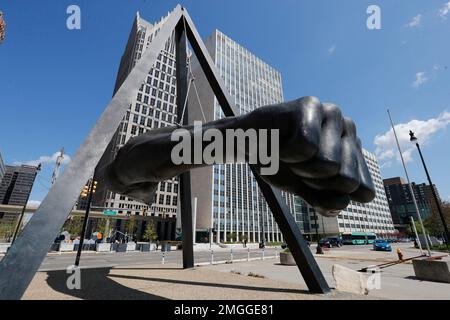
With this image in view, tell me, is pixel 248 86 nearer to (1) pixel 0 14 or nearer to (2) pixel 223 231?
(2) pixel 223 231

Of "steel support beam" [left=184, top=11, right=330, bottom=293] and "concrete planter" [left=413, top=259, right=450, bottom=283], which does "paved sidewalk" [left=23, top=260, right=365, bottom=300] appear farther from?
"concrete planter" [left=413, top=259, right=450, bottom=283]

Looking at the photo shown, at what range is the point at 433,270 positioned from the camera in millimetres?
10523

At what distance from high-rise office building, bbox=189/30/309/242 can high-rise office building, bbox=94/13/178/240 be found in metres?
9.31

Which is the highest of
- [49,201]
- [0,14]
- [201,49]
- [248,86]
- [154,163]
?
[248,86]

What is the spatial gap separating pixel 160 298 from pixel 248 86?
8622cm

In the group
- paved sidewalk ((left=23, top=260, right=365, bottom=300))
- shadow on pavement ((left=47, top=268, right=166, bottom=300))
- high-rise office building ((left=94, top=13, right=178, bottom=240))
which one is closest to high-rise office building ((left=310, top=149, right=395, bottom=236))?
high-rise office building ((left=94, top=13, right=178, bottom=240))

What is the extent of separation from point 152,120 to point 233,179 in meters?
32.7

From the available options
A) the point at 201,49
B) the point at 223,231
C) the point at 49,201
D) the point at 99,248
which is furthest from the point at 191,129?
the point at 223,231

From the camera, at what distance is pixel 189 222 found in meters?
10.4

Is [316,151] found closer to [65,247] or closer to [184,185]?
[184,185]

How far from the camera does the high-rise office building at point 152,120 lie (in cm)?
6804

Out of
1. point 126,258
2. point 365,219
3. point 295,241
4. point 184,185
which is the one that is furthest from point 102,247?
point 365,219

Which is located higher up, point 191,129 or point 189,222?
point 191,129

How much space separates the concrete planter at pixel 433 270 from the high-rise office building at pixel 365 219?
63540mm
